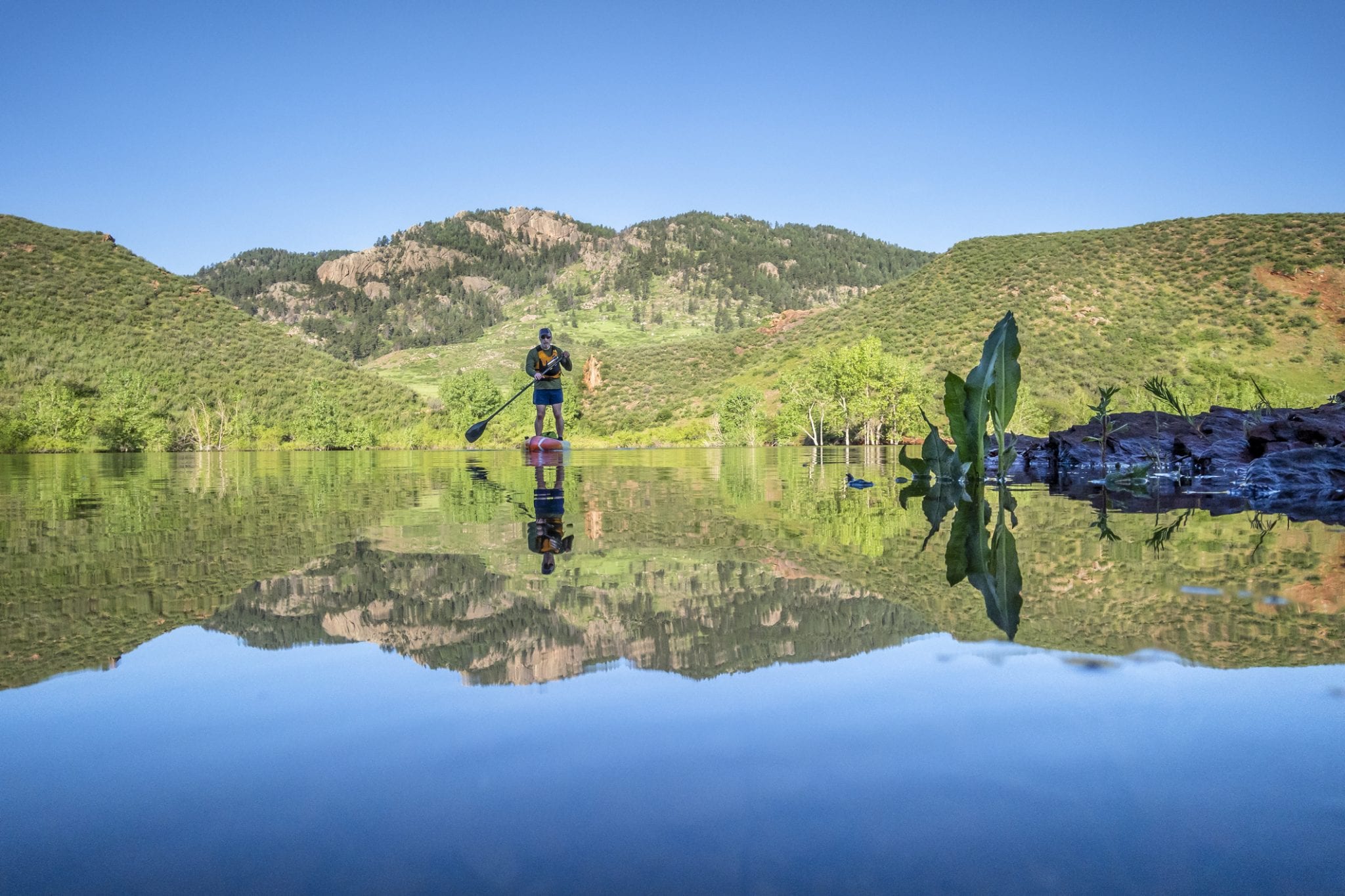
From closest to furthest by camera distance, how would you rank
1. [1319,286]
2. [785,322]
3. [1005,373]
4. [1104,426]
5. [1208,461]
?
[1005,373]
[1208,461]
[1104,426]
[1319,286]
[785,322]

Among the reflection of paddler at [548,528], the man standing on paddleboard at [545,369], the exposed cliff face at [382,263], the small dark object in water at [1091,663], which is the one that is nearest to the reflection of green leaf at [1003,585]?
the small dark object in water at [1091,663]

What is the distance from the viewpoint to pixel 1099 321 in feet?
175

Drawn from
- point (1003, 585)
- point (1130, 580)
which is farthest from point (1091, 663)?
point (1130, 580)

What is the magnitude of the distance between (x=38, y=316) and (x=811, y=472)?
50190mm

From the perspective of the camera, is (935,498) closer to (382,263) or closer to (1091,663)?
(1091,663)

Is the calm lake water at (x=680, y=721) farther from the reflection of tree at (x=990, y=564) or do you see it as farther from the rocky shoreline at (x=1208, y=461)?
the rocky shoreline at (x=1208, y=461)

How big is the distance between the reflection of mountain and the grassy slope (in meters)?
46.6

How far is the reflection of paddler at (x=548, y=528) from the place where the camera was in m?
4.04

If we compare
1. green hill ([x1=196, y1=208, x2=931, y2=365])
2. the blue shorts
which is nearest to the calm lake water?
the blue shorts

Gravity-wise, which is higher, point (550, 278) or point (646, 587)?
point (550, 278)

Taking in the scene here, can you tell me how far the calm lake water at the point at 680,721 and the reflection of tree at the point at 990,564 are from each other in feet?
0.08

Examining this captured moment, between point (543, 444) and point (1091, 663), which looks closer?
point (1091, 663)

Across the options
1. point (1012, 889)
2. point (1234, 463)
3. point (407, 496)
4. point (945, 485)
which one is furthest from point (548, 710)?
point (1234, 463)

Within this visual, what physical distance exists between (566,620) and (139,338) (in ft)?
182
